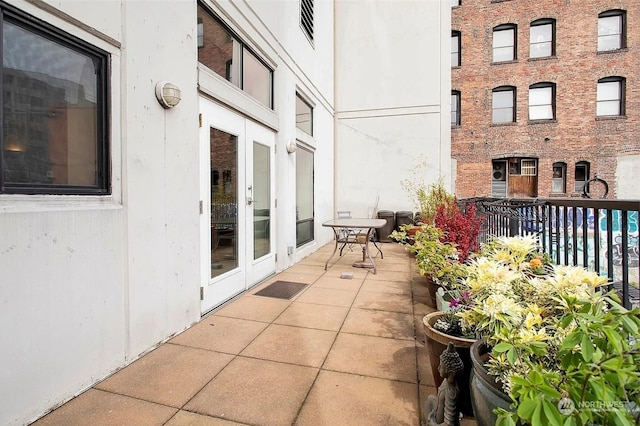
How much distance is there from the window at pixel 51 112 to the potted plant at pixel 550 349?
227 cm

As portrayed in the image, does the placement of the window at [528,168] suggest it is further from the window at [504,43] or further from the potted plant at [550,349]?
the potted plant at [550,349]

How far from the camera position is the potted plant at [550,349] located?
69 centimetres

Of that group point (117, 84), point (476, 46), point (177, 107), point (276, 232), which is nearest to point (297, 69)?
point (276, 232)

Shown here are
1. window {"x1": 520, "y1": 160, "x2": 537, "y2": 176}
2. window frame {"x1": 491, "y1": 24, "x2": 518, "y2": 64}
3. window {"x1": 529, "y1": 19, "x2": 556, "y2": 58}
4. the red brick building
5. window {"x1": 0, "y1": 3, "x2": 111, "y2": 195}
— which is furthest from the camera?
window frame {"x1": 491, "y1": 24, "x2": 518, "y2": 64}

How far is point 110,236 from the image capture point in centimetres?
212

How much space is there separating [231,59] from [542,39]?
15.0m

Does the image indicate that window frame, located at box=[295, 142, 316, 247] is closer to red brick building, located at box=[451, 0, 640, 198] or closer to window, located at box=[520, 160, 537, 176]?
red brick building, located at box=[451, 0, 640, 198]

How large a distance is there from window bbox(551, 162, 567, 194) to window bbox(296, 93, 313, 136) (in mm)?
11522

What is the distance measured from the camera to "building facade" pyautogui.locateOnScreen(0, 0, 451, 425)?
168 cm

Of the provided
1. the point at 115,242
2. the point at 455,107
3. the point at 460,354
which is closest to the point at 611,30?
the point at 455,107

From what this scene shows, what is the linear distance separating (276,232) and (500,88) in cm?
1325

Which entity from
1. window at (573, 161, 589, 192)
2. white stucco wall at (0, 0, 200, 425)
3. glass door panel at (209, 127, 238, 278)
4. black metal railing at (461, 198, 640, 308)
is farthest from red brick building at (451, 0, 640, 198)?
white stucco wall at (0, 0, 200, 425)

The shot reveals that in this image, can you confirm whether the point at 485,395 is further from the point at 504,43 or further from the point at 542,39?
the point at 542,39

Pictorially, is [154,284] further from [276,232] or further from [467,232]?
[467,232]
